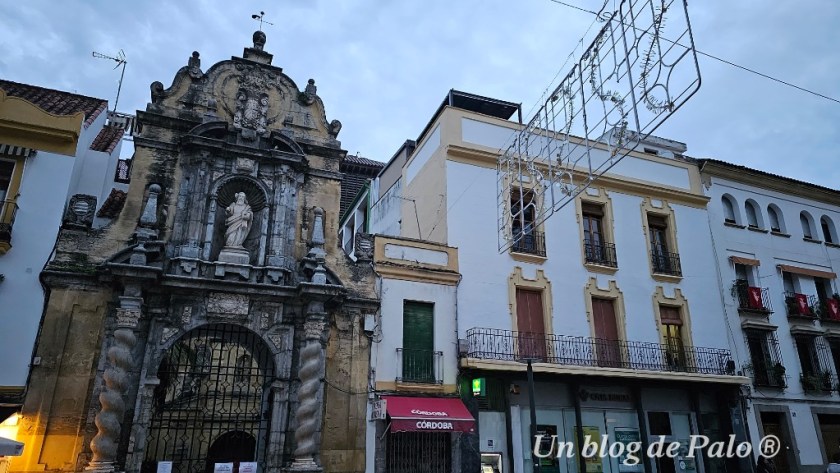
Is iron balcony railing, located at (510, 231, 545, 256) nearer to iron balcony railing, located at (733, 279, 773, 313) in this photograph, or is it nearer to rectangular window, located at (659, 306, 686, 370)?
rectangular window, located at (659, 306, 686, 370)

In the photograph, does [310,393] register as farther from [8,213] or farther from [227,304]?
[8,213]

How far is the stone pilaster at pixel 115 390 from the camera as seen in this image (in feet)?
36.1

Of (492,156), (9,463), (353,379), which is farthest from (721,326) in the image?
(9,463)

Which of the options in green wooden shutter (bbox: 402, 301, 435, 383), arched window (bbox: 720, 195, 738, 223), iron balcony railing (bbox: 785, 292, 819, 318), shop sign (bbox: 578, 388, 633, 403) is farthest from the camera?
arched window (bbox: 720, 195, 738, 223)

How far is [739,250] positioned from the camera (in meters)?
20.2

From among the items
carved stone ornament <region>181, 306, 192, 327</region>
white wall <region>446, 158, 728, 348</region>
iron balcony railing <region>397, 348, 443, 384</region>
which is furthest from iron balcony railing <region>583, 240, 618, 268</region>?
carved stone ornament <region>181, 306, 192, 327</region>

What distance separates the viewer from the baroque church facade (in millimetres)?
11664

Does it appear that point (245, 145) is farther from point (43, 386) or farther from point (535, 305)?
point (535, 305)

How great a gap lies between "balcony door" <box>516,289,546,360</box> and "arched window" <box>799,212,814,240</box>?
12.9 meters

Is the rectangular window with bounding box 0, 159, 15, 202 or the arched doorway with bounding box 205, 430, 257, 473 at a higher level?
the rectangular window with bounding box 0, 159, 15, 202

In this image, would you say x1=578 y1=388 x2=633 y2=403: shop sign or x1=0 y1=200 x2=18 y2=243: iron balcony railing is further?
x1=578 y1=388 x2=633 y2=403: shop sign

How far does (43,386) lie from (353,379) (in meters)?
6.40

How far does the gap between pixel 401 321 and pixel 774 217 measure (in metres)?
16.0

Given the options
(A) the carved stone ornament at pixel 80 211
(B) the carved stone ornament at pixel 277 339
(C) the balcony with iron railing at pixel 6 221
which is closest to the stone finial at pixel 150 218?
(A) the carved stone ornament at pixel 80 211
